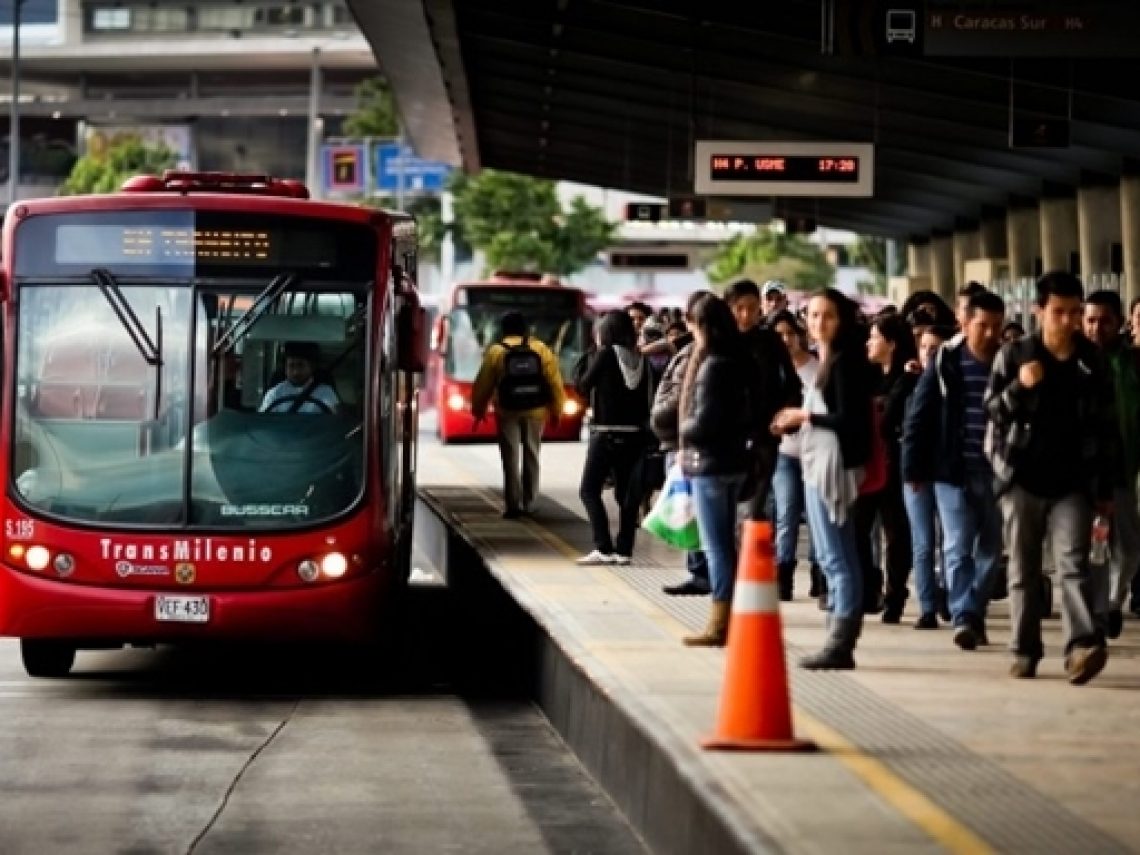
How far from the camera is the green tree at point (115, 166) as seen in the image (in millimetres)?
131375

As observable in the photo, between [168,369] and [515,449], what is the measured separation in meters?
10.1

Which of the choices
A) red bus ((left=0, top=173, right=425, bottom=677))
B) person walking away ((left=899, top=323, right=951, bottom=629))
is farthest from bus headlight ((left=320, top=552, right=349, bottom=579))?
person walking away ((left=899, top=323, right=951, bottom=629))

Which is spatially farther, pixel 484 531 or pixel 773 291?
pixel 484 531

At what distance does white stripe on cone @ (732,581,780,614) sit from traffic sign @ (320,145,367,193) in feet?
290

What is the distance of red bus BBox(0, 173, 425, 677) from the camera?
1814 cm

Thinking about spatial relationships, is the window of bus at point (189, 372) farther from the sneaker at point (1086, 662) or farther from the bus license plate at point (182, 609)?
the sneaker at point (1086, 662)

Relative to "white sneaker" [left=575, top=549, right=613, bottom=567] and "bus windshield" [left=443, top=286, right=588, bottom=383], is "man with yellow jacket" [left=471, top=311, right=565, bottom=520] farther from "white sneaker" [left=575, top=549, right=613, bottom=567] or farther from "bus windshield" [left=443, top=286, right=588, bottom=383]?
"bus windshield" [left=443, top=286, right=588, bottom=383]

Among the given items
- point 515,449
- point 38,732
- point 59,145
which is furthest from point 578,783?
point 59,145

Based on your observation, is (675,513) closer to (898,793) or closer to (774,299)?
(774,299)

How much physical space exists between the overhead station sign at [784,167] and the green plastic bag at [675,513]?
17.3 meters

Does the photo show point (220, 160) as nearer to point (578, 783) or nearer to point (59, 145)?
point (59, 145)

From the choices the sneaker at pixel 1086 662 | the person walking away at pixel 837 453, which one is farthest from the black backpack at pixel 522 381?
the sneaker at pixel 1086 662

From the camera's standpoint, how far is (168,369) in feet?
60.3

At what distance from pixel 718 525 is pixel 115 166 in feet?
391
